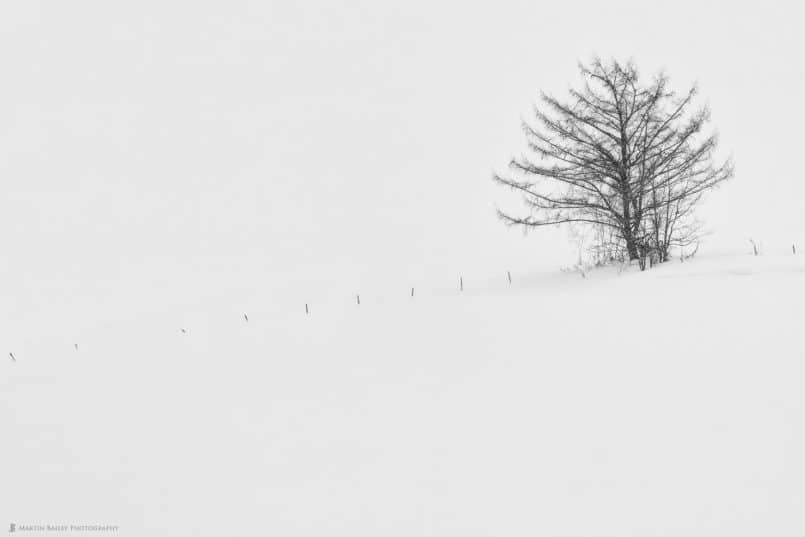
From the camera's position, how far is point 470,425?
27.8 feet

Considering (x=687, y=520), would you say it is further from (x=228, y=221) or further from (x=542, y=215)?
(x=228, y=221)

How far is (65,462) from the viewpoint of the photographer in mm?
9656

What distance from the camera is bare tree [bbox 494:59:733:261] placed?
16.5 meters

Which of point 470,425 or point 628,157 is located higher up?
point 628,157

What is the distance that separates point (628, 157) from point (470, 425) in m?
11.9

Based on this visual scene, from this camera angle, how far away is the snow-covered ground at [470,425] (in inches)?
255

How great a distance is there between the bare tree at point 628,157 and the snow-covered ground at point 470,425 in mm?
2979

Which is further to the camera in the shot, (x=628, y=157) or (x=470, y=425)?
(x=628, y=157)

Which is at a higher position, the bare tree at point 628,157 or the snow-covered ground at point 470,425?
the bare tree at point 628,157

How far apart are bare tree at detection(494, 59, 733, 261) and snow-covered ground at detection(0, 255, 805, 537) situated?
2.98m

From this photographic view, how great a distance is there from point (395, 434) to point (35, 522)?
5.61 m

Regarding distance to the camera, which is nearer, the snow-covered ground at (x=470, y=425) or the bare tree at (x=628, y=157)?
the snow-covered ground at (x=470, y=425)

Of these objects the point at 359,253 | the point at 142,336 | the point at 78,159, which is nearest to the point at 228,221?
the point at 359,253

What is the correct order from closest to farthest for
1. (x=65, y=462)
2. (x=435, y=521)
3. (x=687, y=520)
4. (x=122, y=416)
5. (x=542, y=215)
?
(x=687, y=520), (x=435, y=521), (x=65, y=462), (x=122, y=416), (x=542, y=215)
